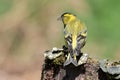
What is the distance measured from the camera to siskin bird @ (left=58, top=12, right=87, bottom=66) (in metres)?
8.42

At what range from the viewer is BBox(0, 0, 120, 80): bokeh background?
47.4ft

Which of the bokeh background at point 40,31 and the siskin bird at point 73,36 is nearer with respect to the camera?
the siskin bird at point 73,36

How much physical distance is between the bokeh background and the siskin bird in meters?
3.85

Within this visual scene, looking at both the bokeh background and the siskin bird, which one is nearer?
the siskin bird

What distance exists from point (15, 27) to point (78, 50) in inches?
263

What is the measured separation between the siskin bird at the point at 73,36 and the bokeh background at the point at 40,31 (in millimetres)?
3846

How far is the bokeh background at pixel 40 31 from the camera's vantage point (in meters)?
14.4

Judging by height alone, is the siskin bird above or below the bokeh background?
below

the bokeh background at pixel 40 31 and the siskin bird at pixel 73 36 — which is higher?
the bokeh background at pixel 40 31

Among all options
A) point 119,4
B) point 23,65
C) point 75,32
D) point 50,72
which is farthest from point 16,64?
point 50,72

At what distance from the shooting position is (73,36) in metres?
9.22

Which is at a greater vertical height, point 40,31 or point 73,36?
point 40,31

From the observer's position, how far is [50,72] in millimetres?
8008

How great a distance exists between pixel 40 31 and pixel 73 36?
6.10 metres
